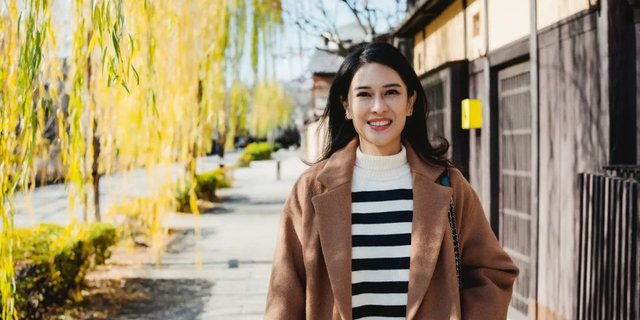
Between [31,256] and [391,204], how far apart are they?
172 inches

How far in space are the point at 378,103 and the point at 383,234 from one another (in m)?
0.39

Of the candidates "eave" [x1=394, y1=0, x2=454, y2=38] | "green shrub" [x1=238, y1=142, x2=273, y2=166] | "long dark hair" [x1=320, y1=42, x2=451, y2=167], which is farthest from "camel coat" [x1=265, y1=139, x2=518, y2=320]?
"green shrub" [x1=238, y1=142, x2=273, y2=166]

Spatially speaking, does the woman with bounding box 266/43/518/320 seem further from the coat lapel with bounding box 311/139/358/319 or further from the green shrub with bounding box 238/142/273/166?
the green shrub with bounding box 238/142/273/166

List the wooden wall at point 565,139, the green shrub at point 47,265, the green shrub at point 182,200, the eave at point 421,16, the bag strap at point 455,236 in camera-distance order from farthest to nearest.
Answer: the green shrub at point 182,200, the eave at point 421,16, the green shrub at point 47,265, the wooden wall at point 565,139, the bag strap at point 455,236

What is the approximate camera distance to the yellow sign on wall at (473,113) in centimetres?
618

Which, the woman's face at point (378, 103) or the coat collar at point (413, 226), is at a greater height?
the woman's face at point (378, 103)

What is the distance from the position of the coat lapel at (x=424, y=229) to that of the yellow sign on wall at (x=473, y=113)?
4.25 meters

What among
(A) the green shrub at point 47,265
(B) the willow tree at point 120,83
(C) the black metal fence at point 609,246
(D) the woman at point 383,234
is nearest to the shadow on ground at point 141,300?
(A) the green shrub at point 47,265

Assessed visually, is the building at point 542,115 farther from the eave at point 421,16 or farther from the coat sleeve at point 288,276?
the coat sleeve at point 288,276

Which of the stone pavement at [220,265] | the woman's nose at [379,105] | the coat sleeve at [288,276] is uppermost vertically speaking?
the woman's nose at [379,105]

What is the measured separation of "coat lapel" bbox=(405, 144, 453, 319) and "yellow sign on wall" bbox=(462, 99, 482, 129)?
425cm

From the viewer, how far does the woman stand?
196 centimetres

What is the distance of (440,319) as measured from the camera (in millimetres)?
1947

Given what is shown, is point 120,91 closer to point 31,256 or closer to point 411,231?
point 31,256
